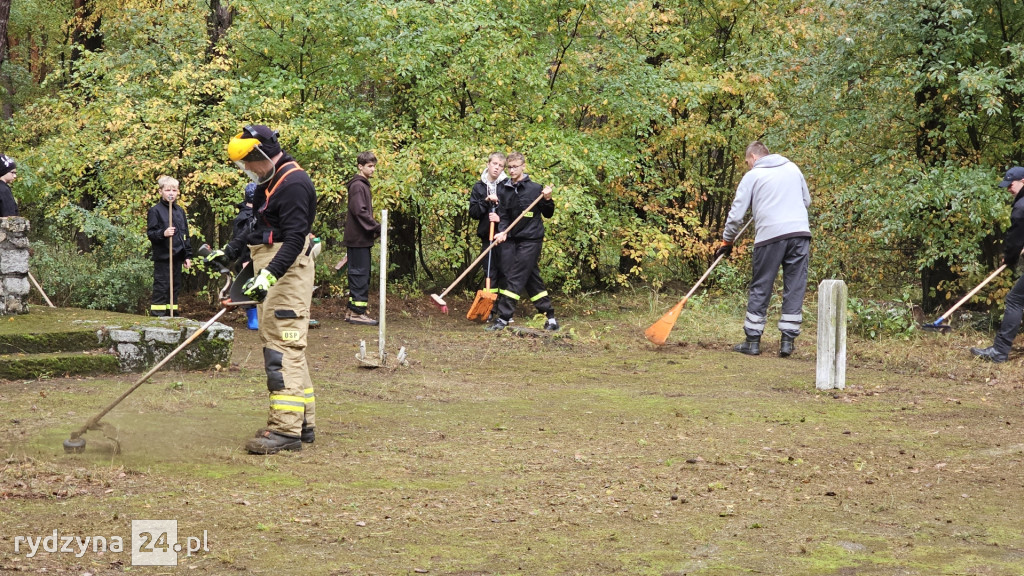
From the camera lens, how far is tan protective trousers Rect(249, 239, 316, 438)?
642 centimetres

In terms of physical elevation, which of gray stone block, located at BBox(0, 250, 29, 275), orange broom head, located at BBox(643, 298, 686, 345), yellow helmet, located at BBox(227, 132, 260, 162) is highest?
yellow helmet, located at BBox(227, 132, 260, 162)

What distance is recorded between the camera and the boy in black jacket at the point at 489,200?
42.4 ft

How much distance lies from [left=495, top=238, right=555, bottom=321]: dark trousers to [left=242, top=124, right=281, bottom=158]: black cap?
21.4 feet

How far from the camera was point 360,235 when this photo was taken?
13.3 m

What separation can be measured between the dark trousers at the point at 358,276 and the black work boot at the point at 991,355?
743 centimetres

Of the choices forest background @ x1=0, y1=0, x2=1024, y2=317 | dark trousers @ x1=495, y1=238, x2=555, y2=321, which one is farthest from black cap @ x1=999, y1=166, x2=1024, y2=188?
dark trousers @ x1=495, y1=238, x2=555, y2=321

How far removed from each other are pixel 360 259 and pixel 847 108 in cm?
724

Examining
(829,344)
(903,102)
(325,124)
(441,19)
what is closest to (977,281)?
(903,102)

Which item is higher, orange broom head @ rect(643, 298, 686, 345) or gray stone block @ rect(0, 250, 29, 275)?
gray stone block @ rect(0, 250, 29, 275)

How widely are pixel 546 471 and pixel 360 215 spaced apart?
7.54 metres

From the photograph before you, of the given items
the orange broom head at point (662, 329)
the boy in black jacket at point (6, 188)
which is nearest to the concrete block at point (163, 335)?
the boy in black jacket at point (6, 188)

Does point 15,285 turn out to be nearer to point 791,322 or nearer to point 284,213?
point 284,213

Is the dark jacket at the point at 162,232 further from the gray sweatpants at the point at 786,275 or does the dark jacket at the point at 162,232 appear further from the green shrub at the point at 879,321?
the green shrub at the point at 879,321

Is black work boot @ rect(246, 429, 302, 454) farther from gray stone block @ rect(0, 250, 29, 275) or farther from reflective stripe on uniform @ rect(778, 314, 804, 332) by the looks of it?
reflective stripe on uniform @ rect(778, 314, 804, 332)
